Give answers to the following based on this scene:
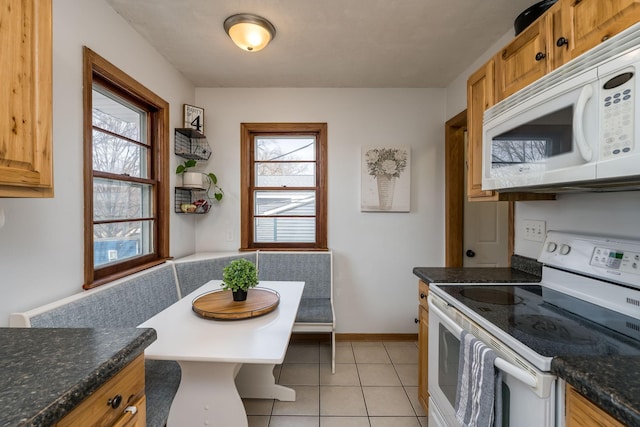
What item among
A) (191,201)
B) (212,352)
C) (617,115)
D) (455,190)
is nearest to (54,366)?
(212,352)

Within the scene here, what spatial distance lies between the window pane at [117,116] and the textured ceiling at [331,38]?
518 mm

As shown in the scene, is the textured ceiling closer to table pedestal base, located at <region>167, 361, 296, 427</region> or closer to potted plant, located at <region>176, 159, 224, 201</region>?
potted plant, located at <region>176, 159, 224, 201</region>

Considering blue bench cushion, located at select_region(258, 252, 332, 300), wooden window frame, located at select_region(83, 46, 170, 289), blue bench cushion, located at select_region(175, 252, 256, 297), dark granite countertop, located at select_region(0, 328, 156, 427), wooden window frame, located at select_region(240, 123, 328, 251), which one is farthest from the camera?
wooden window frame, located at select_region(240, 123, 328, 251)

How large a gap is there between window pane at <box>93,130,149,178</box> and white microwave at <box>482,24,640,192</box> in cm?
227

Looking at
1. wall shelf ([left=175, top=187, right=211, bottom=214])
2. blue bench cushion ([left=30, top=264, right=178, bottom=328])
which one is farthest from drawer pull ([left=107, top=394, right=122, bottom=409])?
wall shelf ([left=175, top=187, right=211, bottom=214])

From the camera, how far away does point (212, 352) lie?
1.14 metres

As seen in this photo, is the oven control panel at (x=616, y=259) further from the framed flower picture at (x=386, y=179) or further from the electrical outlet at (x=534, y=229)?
the framed flower picture at (x=386, y=179)

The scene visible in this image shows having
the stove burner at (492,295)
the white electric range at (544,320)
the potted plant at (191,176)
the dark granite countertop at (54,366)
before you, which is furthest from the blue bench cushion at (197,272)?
the stove burner at (492,295)

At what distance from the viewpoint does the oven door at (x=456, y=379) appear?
2.74ft

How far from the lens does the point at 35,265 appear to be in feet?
4.24

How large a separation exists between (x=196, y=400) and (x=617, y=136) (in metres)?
1.90

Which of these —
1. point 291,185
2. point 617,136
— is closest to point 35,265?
point 291,185

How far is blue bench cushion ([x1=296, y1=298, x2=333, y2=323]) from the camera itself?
2326 millimetres

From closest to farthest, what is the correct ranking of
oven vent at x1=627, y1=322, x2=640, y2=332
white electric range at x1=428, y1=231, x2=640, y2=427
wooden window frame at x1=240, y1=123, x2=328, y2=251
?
white electric range at x1=428, y1=231, x2=640, y2=427 < oven vent at x1=627, y1=322, x2=640, y2=332 < wooden window frame at x1=240, y1=123, x2=328, y2=251
